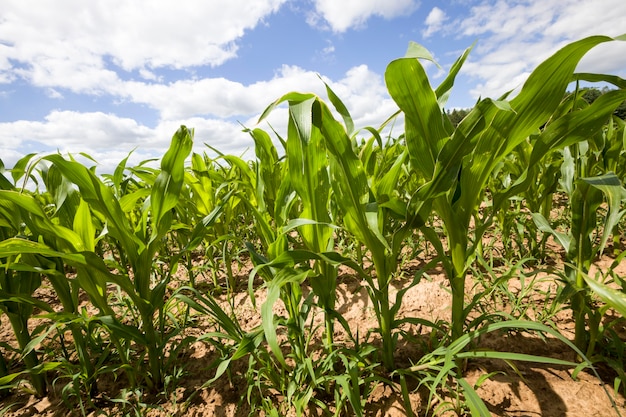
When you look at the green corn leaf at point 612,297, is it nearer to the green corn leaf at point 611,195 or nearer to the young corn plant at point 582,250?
the green corn leaf at point 611,195

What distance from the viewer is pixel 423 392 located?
83 centimetres

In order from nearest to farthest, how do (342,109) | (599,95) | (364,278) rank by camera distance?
(342,109)
(364,278)
(599,95)

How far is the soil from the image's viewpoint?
765 mm

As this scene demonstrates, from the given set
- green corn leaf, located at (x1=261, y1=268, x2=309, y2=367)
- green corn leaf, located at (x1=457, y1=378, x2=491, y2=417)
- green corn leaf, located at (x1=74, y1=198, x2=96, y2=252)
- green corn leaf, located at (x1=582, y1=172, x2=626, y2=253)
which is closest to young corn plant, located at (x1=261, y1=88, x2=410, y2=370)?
green corn leaf, located at (x1=261, y1=268, x2=309, y2=367)

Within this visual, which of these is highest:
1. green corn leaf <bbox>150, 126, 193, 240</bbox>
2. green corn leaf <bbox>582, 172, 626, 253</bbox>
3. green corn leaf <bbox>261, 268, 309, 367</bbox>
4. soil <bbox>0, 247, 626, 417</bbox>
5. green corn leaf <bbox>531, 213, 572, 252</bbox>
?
green corn leaf <bbox>150, 126, 193, 240</bbox>

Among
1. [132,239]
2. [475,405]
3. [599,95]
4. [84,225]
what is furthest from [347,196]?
[599,95]

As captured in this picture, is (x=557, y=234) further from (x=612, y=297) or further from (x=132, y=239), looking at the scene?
(x=132, y=239)

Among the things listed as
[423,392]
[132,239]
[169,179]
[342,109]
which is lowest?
[423,392]

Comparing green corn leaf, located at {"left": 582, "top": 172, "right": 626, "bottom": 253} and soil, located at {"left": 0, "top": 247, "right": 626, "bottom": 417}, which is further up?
green corn leaf, located at {"left": 582, "top": 172, "right": 626, "bottom": 253}

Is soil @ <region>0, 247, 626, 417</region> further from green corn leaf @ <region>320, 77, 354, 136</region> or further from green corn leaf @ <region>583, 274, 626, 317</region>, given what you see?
green corn leaf @ <region>320, 77, 354, 136</region>

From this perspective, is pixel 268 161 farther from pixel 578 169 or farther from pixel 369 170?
pixel 578 169

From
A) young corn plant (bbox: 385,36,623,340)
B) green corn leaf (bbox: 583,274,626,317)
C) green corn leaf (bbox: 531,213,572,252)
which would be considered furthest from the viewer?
green corn leaf (bbox: 531,213,572,252)

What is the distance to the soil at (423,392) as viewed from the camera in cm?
76

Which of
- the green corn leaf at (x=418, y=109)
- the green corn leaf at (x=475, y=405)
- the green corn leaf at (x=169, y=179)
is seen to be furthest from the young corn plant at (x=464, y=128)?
the green corn leaf at (x=169, y=179)
